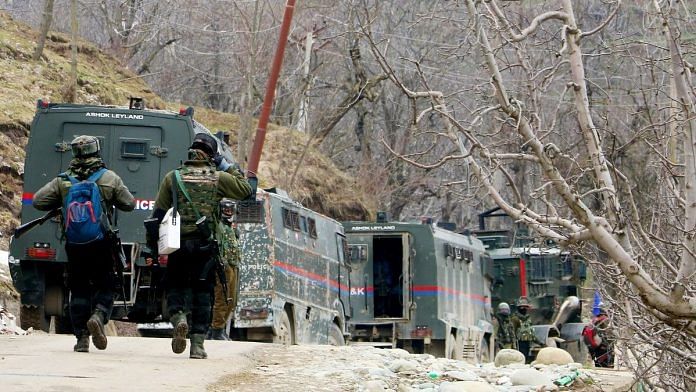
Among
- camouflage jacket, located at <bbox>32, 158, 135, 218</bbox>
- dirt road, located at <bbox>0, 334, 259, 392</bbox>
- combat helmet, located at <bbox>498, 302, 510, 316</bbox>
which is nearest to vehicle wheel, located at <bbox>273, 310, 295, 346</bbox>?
dirt road, located at <bbox>0, 334, 259, 392</bbox>

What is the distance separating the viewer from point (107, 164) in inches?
670

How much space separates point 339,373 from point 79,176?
2.89m

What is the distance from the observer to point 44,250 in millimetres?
16734

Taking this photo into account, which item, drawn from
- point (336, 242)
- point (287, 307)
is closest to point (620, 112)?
point (336, 242)

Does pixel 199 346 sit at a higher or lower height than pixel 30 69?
lower

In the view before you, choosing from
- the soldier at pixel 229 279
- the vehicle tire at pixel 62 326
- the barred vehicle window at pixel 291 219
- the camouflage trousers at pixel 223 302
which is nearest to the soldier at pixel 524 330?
the barred vehicle window at pixel 291 219

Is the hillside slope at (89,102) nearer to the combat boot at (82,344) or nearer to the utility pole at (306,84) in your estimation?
the utility pole at (306,84)

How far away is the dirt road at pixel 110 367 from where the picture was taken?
9492 mm

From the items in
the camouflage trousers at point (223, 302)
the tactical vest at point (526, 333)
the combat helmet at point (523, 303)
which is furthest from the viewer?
the combat helmet at point (523, 303)

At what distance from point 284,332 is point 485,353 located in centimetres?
1090

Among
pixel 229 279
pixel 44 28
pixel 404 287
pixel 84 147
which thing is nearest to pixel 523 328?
pixel 404 287

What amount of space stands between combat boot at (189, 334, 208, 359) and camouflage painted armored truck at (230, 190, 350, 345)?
20.6 ft

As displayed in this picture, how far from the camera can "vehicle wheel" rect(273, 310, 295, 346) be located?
61.6 ft

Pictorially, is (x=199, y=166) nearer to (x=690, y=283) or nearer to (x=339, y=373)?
(x=339, y=373)
